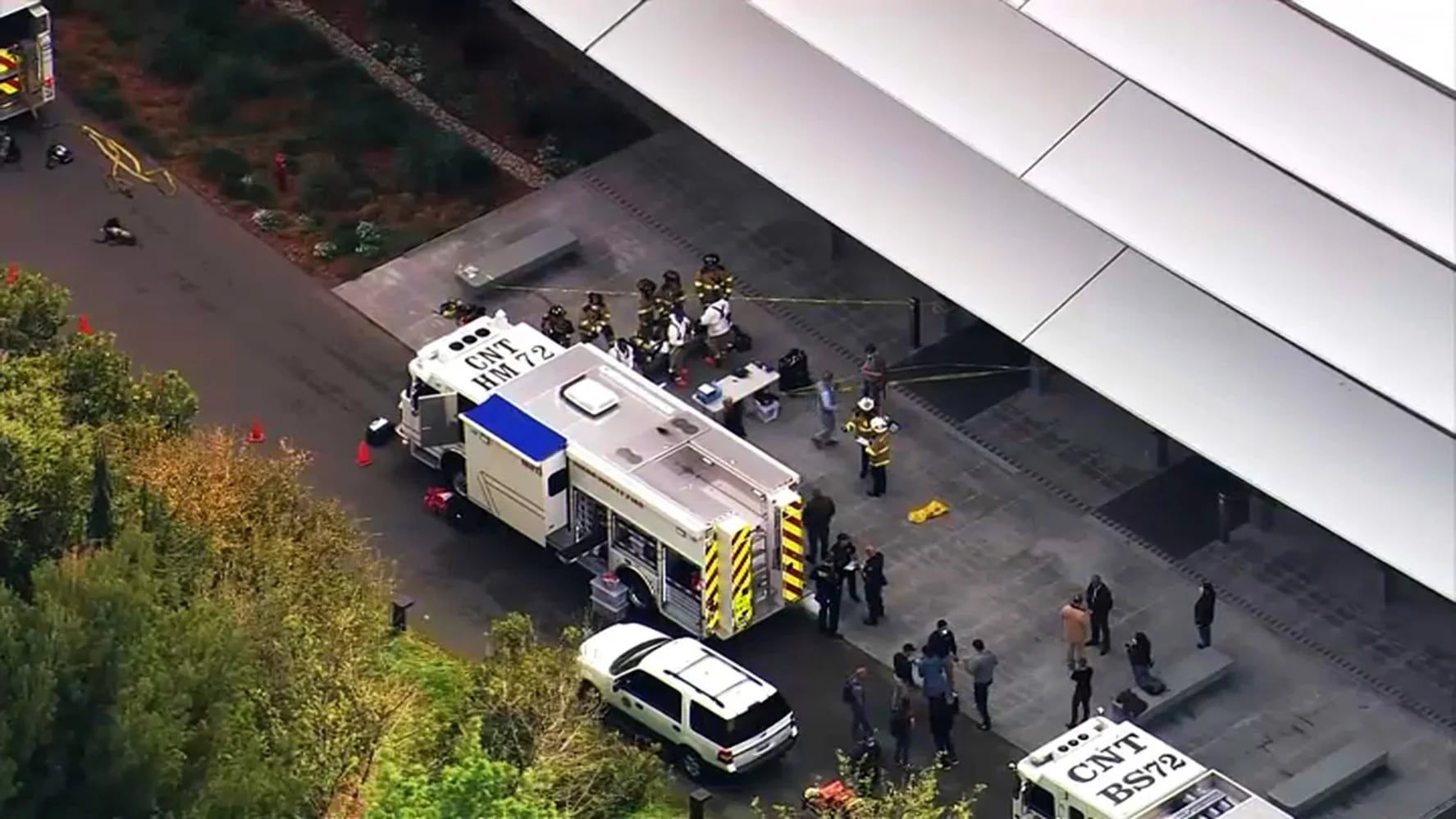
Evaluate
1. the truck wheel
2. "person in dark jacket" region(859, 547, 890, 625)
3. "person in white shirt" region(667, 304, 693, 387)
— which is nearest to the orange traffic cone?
the truck wheel

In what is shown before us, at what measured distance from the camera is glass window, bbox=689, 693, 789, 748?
46.6m

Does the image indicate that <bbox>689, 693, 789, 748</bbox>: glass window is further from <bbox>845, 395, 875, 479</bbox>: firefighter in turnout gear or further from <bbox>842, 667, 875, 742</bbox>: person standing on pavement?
<bbox>845, 395, 875, 479</bbox>: firefighter in turnout gear

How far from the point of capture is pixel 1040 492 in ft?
171

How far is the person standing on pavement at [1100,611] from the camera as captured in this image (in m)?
48.7

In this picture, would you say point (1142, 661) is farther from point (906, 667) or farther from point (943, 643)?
point (906, 667)

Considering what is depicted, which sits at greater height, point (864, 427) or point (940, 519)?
point (864, 427)

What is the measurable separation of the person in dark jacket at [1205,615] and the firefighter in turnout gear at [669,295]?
901 cm

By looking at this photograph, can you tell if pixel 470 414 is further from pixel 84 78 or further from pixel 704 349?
pixel 84 78

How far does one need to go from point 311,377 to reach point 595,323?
4.14 m

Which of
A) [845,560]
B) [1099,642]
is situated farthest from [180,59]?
[1099,642]

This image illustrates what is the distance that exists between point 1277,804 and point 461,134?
19.3 metres

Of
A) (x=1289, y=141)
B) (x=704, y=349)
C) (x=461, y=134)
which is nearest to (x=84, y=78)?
(x=461, y=134)

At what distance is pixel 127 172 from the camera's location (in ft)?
195

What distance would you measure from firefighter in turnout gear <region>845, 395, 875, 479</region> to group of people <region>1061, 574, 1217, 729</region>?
3865mm
